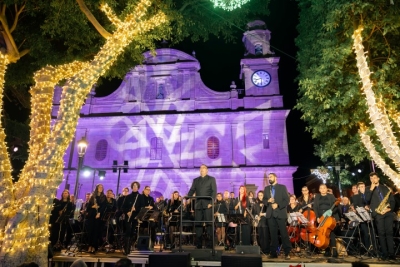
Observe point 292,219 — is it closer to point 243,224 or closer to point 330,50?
point 243,224

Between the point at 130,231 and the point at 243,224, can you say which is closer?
the point at 130,231

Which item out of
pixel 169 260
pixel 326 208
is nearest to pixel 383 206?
pixel 326 208

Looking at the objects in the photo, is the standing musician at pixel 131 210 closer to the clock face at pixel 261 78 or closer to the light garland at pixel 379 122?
the light garland at pixel 379 122

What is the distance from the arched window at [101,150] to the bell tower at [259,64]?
14.1m

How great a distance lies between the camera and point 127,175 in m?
25.7

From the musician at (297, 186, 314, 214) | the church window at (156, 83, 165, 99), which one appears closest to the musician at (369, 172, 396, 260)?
the musician at (297, 186, 314, 214)

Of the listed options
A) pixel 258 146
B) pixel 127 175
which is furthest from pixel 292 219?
pixel 127 175

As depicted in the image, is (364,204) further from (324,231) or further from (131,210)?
(131,210)

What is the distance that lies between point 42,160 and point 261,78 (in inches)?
918

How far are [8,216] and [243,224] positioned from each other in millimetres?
6736

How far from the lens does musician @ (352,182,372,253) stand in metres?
7.98

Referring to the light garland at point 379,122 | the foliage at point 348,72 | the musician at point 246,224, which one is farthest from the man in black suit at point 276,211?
the foliage at point 348,72

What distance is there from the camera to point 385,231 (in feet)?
24.0

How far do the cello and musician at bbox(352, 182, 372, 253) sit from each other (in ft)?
3.52
